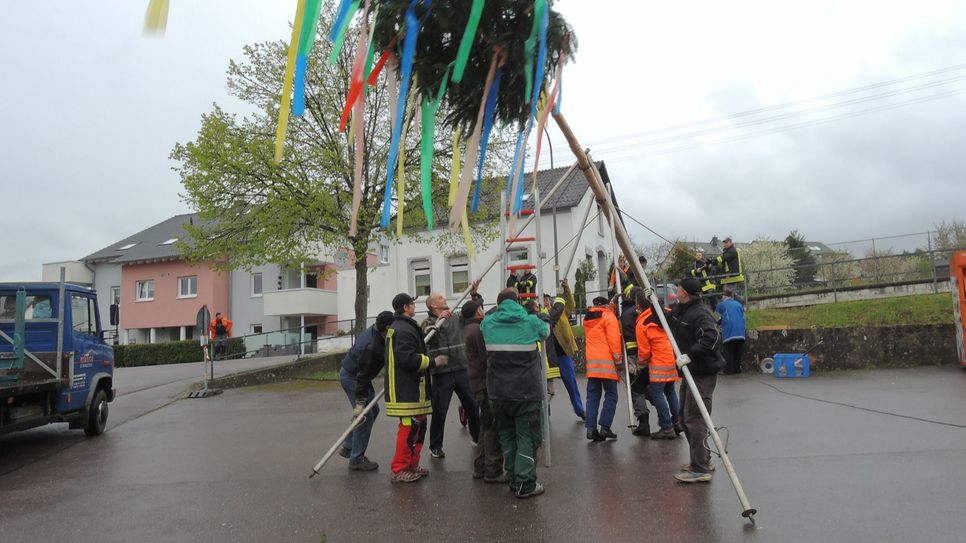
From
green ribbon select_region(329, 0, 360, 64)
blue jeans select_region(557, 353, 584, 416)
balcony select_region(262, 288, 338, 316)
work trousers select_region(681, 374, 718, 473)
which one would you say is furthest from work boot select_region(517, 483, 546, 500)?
balcony select_region(262, 288, 338, 316)

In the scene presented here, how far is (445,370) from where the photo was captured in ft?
22.9

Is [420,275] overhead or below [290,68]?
overhead

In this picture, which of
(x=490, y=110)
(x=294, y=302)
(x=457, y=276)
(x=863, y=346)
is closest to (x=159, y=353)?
(x=294, y=302)

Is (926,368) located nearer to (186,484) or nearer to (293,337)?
(186,484)

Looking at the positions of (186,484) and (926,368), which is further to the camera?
(926,368)

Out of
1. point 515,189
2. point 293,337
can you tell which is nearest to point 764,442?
point 515,189

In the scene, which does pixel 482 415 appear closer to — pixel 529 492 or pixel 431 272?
pixel 529 492

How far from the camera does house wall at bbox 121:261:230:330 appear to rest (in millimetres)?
38156

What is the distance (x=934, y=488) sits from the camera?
16.4ft

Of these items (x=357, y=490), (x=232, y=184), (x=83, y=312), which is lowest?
(x=357, y=490)

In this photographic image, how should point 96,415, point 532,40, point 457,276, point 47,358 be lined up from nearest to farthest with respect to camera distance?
point 532,40 → point 47,358 → point 96,415 → point 457,276

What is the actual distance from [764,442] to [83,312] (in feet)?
32.6

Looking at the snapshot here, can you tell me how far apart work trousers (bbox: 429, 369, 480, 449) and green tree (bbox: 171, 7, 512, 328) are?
397 inches

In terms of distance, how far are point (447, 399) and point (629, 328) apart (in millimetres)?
2588
